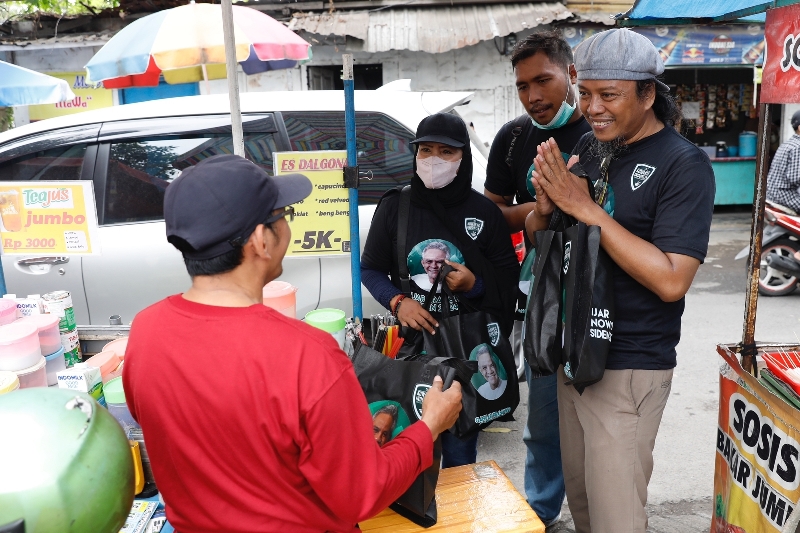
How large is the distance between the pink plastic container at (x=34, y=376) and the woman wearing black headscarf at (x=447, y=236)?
1220 millimetres

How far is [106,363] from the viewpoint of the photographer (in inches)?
93.7

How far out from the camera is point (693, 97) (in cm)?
1098

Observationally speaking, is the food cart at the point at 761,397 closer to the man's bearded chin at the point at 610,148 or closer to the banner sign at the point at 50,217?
the man's bearded chin at the point at 610,148

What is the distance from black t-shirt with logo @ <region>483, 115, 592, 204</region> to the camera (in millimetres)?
2729

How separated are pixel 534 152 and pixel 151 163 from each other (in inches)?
101

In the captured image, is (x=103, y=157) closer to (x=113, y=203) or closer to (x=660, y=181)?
(x=113, y=203)

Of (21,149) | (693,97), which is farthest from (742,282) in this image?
(21,149)

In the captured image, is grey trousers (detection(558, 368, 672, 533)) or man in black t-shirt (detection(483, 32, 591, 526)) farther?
man in black t-shirt (detection(483, 32, 591, 526))

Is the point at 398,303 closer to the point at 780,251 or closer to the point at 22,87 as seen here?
the point at 22,87

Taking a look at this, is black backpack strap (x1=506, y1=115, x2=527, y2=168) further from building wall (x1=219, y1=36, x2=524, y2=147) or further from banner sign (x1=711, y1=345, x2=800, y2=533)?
building wall (x1=219, y1=36, x2=524, y2=147)

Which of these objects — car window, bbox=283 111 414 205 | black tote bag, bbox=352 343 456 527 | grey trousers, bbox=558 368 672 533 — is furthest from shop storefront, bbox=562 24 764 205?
black tote bag, bbox=352 343 456 527

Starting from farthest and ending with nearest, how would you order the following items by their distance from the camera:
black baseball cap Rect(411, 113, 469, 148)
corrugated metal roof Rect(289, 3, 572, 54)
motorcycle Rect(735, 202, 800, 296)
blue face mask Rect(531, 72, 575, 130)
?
corrugated metal roof Rect(289, 3, 572, 54), motorcycle Rect(735, 202, 800, 296), blue face mask Rect(531, 72, 575, 130), black baseball cap Rect(411, 113, 469, 148)

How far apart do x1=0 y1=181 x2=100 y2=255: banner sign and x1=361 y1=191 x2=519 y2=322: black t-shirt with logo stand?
1247 millimetres

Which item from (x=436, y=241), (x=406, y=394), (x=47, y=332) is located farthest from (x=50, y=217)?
(x=406, y=394)
